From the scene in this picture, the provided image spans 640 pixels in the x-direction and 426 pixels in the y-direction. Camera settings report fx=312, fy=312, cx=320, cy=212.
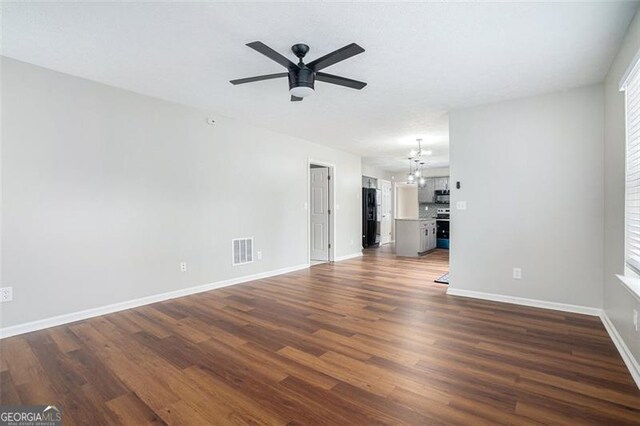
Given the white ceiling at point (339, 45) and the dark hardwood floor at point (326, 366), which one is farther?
the white ceiling at point (339, 45)

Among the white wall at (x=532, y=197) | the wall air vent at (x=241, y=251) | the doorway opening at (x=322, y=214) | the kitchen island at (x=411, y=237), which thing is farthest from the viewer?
the kitchen island at (x=411, y=237)

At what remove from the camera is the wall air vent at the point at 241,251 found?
4.75 meters

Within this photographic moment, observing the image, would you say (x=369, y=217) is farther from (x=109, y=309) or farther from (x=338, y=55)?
(x=338, y=55)

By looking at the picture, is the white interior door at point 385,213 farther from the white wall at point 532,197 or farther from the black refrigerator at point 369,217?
the white wall at point 532,197

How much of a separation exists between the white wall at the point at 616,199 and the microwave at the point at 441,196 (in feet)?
22.0

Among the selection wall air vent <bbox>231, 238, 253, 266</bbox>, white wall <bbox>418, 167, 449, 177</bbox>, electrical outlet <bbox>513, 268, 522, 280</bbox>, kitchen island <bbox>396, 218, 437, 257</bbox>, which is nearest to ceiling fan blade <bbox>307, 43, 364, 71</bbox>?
wall air vent <bbox>231, 238, 253, 266</bbox>

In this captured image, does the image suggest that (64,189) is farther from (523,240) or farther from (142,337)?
(523,240)

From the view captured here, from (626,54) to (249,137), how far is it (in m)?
4.30


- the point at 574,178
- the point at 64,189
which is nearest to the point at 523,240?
the point at 574,178

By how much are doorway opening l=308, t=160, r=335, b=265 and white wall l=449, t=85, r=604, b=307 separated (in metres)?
3.04

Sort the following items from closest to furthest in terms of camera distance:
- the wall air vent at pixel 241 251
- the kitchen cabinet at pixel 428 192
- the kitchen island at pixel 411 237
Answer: the wall air vent at pixel 241 251, the kitchen island at pixel 411 237, the kitchen cabinet at pixel 428 192

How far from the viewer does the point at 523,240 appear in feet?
12.2

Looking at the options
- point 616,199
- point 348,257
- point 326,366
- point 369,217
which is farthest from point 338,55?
point 369,217

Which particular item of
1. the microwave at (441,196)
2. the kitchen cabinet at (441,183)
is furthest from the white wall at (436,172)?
the microwave at (441,196)
